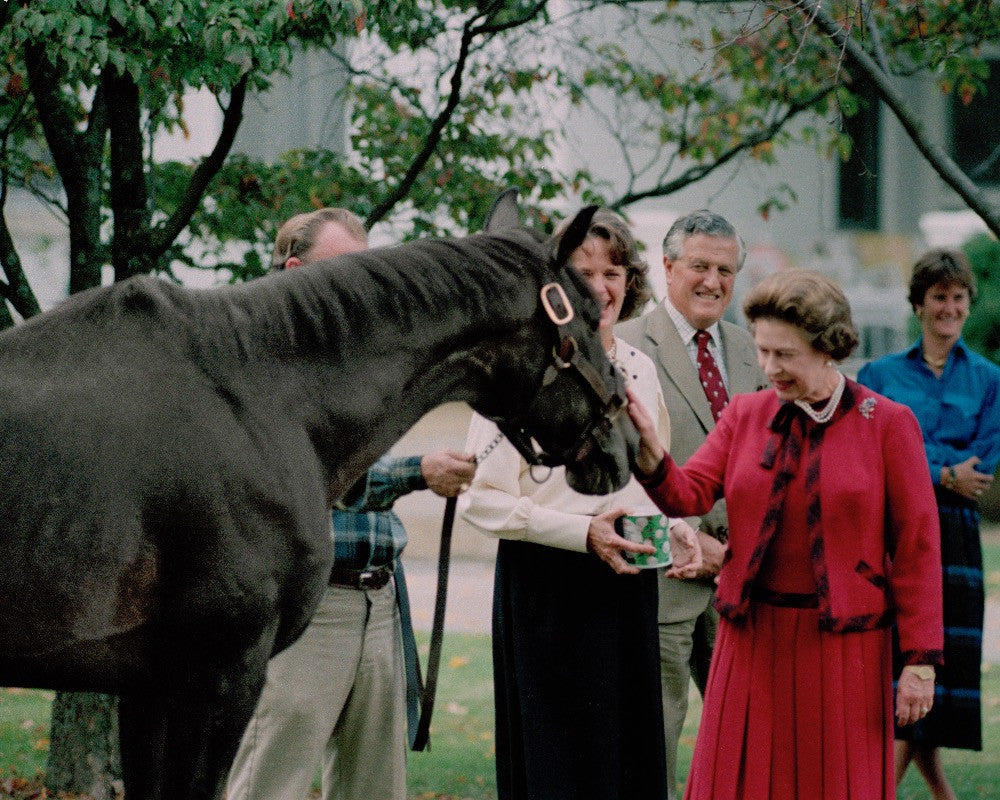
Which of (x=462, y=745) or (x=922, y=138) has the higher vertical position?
(x=922, y=138)

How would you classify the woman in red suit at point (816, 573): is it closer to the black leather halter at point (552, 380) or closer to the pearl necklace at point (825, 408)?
the pearl necklace at point (825, 408)

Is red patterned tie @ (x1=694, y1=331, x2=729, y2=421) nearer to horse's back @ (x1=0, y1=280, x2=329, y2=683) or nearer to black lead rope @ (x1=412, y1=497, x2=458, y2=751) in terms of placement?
black lead rope @ (x1=412, y1=497, x2=458, y2=751)

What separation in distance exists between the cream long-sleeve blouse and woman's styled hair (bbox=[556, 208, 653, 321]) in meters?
0.29

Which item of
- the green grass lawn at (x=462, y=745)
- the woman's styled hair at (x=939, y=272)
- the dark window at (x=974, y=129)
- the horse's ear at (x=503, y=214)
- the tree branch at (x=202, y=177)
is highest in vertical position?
the dark window at (x=974, y=129)

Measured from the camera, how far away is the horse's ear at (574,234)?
3.37 m

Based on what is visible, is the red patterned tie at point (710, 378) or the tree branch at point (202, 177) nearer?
the red patterned tie at point (710, 378)

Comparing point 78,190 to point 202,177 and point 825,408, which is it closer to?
→ point 202,177

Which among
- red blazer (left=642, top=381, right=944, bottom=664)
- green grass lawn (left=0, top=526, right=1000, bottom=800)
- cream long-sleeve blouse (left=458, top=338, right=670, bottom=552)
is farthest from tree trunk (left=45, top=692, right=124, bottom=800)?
red blazer (left=642, top=381, right=944, bottom=664)

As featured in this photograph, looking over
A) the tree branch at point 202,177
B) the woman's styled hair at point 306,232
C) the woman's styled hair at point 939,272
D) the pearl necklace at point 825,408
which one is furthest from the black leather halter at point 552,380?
the woman's styled hair at point 939,272

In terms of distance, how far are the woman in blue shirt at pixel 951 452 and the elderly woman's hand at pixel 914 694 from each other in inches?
73.6

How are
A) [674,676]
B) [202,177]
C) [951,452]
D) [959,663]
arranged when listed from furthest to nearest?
[951,452], [959,663], [202,177], [674,676]

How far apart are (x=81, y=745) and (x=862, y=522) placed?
3.56 meters

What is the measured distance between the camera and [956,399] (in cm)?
610

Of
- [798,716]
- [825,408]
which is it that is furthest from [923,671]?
[825,408]
